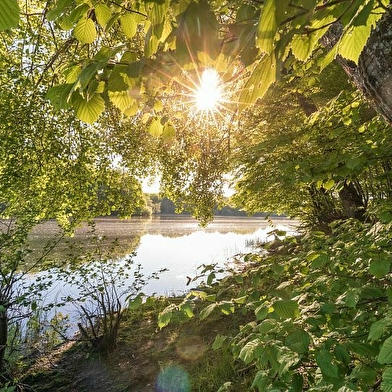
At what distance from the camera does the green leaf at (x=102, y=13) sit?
1.20 meters

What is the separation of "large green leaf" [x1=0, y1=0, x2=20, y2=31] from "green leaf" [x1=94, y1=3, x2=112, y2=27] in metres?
0.58

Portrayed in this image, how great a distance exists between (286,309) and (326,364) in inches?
11.9

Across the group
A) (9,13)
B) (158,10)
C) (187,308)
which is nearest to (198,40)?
(158,10)

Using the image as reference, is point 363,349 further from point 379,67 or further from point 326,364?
point 379,67

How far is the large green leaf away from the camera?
26.7 inches

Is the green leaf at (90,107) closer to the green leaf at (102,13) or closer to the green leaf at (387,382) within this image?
the green leaf at (102,13)

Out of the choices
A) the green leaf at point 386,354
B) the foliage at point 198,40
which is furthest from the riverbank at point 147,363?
the foliage at point 198,40

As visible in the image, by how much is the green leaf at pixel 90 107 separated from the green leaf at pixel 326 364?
1.53m

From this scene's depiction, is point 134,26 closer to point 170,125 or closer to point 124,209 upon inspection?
point 170,125

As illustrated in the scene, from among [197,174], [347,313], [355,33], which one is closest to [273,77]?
[355,33]

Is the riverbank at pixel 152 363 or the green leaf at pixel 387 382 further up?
the green leaf at pixel 387 382

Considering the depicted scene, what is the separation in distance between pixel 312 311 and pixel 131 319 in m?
7.55

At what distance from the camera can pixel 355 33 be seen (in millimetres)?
979

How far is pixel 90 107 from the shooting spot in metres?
1.19
